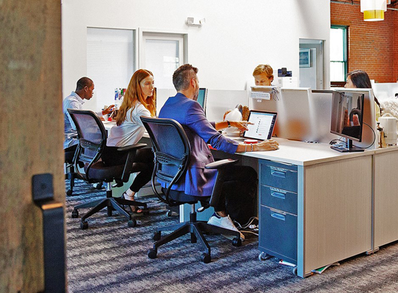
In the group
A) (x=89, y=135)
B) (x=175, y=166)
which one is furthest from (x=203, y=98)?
(x=175, y=166)

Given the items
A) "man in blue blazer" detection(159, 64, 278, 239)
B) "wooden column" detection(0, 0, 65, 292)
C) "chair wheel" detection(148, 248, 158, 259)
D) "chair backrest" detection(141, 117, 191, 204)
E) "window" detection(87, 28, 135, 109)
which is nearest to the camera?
"wooden column" detection(0, 0, 65, 292)

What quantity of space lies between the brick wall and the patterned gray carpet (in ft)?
33.2

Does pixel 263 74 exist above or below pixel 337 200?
above

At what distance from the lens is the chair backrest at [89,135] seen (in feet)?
12.1

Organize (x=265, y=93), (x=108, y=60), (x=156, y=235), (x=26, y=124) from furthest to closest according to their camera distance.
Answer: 1. (x=108, y=60)
2. (x=265, y=93)
3. (x=156, y=235)
4. (x=26, y=124)

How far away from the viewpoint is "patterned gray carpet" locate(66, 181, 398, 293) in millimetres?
2730

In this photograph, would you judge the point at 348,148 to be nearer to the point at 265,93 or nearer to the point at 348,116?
the point at 348,116

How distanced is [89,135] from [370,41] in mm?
11098

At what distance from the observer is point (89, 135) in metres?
3.83

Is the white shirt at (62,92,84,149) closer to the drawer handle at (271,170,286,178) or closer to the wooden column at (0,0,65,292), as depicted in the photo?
the drawer handle at (271,170,286,178)

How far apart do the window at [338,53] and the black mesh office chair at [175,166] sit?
10110 mm

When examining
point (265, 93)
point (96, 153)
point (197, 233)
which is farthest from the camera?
point (265, 93)

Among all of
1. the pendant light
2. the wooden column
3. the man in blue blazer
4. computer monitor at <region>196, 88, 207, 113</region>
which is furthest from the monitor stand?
the pendant light

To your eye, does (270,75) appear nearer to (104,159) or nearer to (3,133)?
(104,159)
